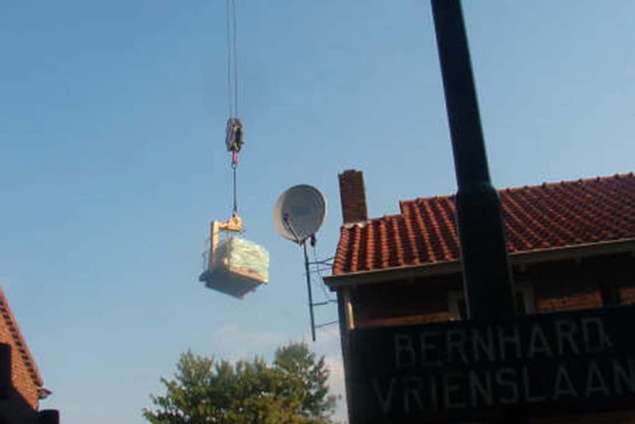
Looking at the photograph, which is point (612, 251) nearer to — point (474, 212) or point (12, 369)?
point (474, 212)

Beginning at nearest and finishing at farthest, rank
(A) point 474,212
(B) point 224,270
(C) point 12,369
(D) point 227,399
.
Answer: (A) point 474,212 → (C) point 12,369 → (D) point 227,399 → (B) point 224,270

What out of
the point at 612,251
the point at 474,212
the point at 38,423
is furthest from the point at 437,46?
the point at 38,423

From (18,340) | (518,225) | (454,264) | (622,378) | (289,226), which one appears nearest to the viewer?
(622,378)

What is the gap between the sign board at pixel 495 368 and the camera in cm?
351

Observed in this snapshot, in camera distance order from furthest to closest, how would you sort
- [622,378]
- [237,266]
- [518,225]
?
[237,266] < [518,225] < [622,378]

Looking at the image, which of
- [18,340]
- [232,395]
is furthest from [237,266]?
[18,340]

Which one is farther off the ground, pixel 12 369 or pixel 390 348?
pixel 12 369

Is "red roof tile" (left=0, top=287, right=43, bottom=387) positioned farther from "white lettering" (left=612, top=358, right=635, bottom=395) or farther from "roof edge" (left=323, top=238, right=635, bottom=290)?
"white lettering" (left=612, top=358, right=635, bottom=395)

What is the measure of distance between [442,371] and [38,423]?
18.6 metres

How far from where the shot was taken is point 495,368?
356 cm

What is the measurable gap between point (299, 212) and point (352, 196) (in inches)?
65.7

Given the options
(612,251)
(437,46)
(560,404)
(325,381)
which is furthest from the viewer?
(325,381)

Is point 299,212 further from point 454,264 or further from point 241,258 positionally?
point 241,258

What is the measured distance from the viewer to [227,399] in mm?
48125
